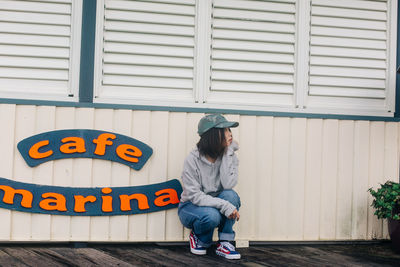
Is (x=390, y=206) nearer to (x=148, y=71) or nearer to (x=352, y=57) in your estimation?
(x=352, y=57)

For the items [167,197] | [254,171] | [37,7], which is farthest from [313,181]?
[37,7]

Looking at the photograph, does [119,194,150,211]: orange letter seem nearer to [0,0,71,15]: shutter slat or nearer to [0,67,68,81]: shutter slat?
A: [0,67,68,81]: shutter slat

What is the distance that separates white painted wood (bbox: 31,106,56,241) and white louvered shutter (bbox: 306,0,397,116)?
270cm

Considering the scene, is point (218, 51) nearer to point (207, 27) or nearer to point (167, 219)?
point (207, 27)

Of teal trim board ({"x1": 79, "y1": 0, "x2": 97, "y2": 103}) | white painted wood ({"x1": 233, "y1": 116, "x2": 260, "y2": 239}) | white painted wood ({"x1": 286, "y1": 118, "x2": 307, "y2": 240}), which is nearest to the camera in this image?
teal trim board ({"x1": 79, "y1": 0, "x2": 97, "y2": 103})

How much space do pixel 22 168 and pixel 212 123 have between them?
1.88 metres

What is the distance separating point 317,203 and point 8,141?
127 inches

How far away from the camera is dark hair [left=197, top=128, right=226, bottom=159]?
16.8 ft

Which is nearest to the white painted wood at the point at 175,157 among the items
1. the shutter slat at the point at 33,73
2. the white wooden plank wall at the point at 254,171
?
the white wooden plank wall at the point at 254,171

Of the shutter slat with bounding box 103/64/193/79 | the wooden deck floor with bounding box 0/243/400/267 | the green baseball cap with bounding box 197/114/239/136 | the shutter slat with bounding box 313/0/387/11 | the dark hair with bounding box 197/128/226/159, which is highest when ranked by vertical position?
the shutter slat with bounding box 313/0/387/11

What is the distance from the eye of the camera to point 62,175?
5297 millimetres

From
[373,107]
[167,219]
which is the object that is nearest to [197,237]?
[167,219]

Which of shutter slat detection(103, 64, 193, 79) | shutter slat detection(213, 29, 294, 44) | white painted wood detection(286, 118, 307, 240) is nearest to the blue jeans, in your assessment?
white painted wood detection(286, 118, 307, 240)

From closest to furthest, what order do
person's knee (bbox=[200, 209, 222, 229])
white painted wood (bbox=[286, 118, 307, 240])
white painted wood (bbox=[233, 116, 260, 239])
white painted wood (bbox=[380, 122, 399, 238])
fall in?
person's knee (bbox=[200, 209, 222, 229]) → white painted wood (bbox=[233, 116, 260, 239]) → white painted wood (bbox=[286, 118, 307, 240]) → white painted wood (bbox=[380, 122, 399, 238])
